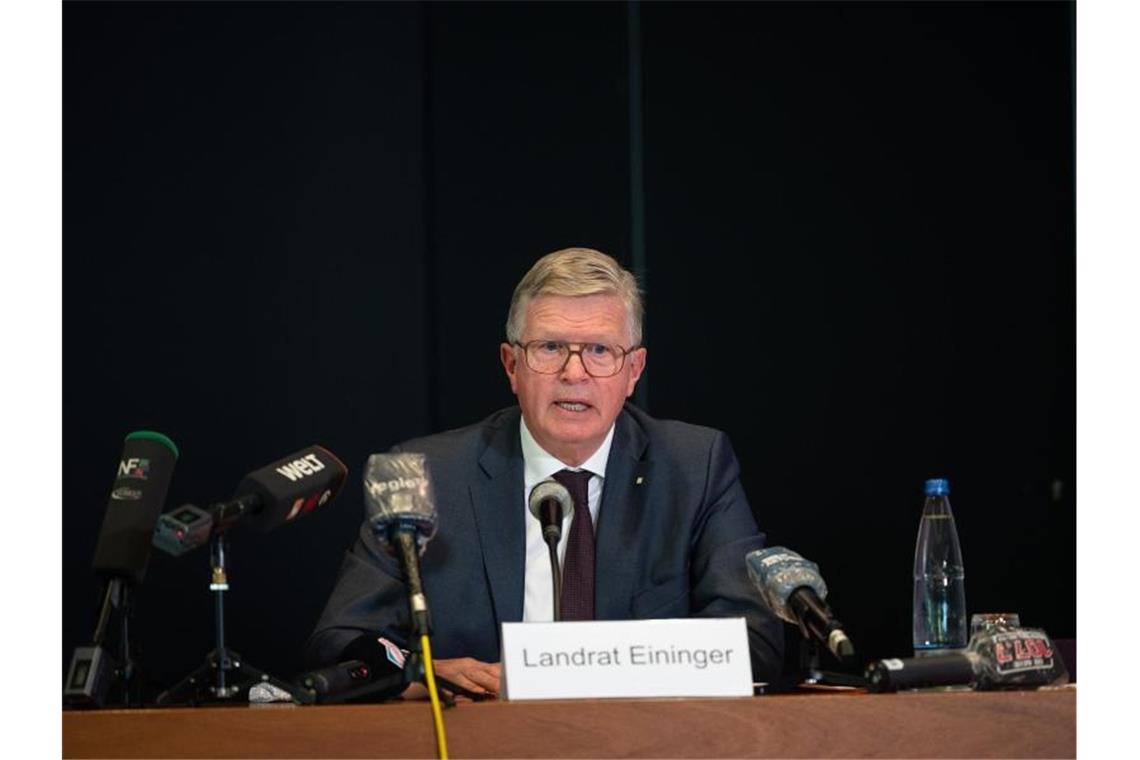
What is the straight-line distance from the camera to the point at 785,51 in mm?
4418

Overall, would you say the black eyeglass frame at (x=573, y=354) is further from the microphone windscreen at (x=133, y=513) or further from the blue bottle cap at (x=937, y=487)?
the microphone windscreen at (x=133, y=513)

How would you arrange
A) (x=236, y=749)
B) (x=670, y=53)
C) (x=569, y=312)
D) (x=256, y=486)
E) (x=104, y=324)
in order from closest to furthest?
1. (x=236, y=749)
2. (x=256, y=486)
3. (x=569, y=312)
4. (x=104, y=324)
5. (x=670, y=53)

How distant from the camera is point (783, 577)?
7.30 feet

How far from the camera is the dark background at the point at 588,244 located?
162 inches

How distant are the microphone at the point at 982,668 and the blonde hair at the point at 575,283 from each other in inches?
45.7

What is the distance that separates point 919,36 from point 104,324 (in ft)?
7.51

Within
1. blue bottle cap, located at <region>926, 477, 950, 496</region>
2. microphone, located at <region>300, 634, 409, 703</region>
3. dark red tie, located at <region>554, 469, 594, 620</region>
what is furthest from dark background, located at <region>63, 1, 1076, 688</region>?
microphone, located at <region>300, 634, 409, 703</region>

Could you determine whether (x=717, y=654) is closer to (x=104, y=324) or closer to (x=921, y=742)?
(x=921, y=742)

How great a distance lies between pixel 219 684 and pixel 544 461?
1.06 m

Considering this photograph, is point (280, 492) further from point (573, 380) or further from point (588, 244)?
point (588, 244)

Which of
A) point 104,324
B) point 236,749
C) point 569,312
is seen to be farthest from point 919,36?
point 236,749

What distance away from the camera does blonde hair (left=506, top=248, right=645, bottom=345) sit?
10.0 ft

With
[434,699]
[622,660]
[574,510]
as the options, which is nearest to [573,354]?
[574,510]

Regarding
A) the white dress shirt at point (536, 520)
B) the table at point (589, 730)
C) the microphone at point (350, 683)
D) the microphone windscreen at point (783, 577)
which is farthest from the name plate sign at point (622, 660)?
the white dress shirt at point (536, 520)
